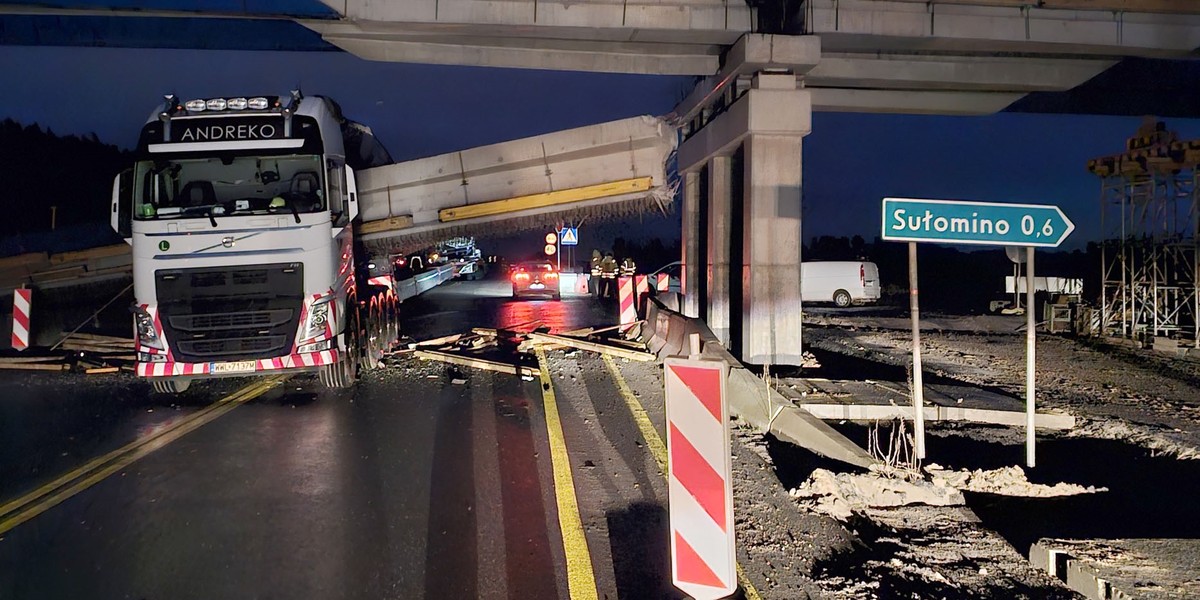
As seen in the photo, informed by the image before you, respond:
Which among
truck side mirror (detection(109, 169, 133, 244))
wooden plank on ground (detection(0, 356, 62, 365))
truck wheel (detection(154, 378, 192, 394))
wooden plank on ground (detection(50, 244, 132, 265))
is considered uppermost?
truck side mirror (detection(109, 169, 133, 244))

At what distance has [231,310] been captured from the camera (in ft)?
33.3

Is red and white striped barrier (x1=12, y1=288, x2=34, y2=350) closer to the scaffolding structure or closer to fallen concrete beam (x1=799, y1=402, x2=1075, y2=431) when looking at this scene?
fallen concrete beam (x1=799, y1=402, x2=1075, y2=431)

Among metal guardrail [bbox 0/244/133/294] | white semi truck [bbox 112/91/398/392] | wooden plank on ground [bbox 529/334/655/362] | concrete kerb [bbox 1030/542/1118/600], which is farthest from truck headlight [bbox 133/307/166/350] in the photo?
concrete kerb [bbox 1030/542/1118/600]

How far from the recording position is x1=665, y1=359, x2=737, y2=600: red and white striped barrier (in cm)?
414

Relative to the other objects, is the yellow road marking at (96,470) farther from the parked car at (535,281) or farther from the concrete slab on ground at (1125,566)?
the parked car at (535,281)

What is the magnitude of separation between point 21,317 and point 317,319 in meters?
7.79

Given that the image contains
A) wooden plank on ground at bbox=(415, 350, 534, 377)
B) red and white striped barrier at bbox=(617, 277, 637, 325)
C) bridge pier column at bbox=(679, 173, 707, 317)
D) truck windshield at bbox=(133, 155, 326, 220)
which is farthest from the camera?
bridge pier column at bbox=(679, 173, 707, 317)

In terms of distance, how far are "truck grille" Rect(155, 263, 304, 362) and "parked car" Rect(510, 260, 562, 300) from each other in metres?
19.5

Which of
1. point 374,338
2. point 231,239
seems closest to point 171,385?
point 231,239

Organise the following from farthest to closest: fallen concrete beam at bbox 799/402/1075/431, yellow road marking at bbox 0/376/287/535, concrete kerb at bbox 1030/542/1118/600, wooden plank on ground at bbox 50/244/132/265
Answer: wooden plank on ground at bbox 50/244/132/265, fallen concrete beam at bbox 799/402/1075/431, yellow road marking at bbox 0/376/287/535, concrete kerb at bbox 1030/542/1118/600

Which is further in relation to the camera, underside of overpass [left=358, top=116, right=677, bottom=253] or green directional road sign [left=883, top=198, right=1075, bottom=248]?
underside of overpass [left=358, top=116, right=677, bottom=253]

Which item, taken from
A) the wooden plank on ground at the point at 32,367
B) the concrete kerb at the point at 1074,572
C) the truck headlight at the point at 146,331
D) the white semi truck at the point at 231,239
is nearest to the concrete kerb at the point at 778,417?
the concrete kerb at the point at 1074,572

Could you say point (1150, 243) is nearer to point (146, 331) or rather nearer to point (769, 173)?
point (769, 173)

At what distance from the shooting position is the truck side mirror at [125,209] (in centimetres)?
1023
